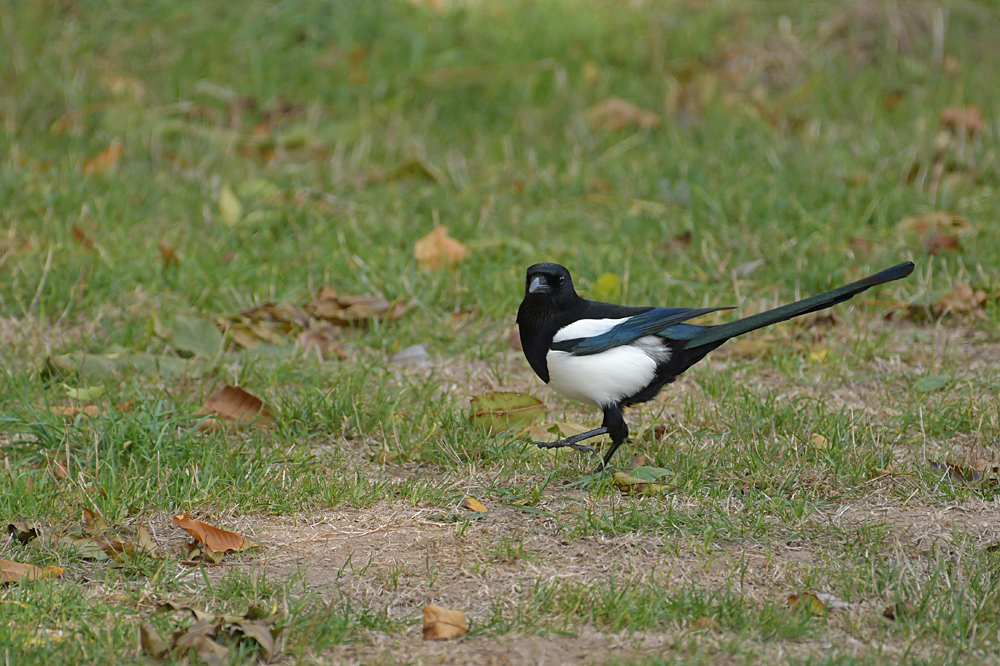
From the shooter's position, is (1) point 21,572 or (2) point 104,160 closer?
(1) point 21,572

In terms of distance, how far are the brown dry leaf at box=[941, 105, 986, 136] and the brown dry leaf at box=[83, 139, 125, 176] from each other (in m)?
4.51

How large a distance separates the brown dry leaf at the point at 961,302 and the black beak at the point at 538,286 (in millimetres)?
2027

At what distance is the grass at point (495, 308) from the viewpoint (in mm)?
2771

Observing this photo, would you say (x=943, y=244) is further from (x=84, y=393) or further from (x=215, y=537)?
(x=84, y=393)

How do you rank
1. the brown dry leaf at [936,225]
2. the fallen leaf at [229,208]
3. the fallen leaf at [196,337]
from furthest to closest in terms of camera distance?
1. the fallen leaf at [229,208]
2. the brown dry leaf at [936,225]
3. the fallen leaf at [196,337]

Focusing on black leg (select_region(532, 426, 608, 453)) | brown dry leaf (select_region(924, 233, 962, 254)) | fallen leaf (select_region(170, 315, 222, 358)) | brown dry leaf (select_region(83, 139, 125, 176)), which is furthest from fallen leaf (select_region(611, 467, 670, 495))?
brown dry leaf (select_region(83, 139, 125, 176))

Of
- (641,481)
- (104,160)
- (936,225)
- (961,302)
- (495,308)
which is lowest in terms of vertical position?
(641,481)

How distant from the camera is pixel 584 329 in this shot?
3.43 metres

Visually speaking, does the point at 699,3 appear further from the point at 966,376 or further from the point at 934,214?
the point at 966,376

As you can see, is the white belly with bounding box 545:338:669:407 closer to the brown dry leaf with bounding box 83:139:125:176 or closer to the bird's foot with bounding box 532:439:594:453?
the bird's foot with bounding box 532:439:594:453

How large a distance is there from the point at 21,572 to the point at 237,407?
110 cm

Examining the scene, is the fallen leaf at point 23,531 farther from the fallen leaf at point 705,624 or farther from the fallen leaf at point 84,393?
the fallen leaf at point 705,624

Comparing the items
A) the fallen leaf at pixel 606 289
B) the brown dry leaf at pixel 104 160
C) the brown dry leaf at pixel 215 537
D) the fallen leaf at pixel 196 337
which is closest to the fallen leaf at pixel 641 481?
the brown dry leaf at pixel 215 537

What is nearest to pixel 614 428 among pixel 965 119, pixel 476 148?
pixel 476 148
